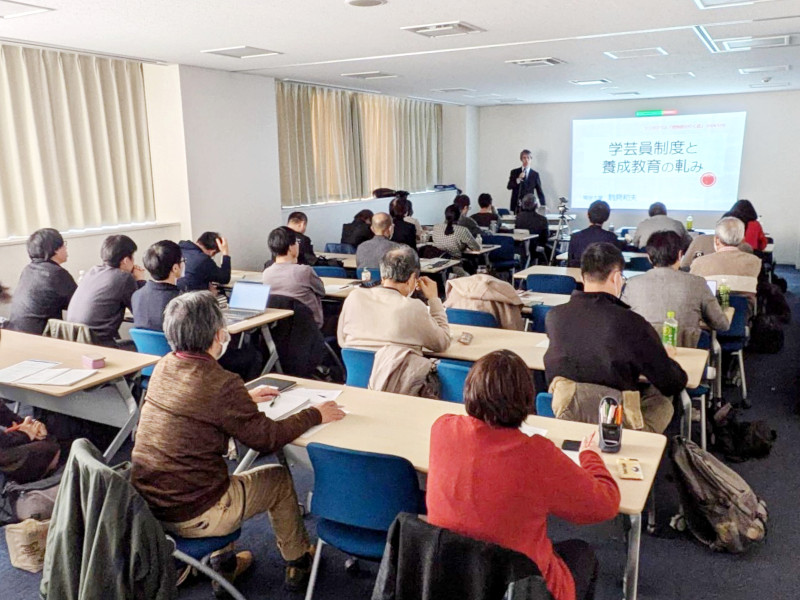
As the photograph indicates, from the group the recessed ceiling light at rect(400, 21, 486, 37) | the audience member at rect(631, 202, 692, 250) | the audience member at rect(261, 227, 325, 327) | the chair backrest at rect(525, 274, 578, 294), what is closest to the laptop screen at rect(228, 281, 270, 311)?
the audience member at rect(261, 227, 325, 327)

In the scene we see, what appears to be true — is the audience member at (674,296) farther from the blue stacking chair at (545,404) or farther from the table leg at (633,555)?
the table leg at (633,555)

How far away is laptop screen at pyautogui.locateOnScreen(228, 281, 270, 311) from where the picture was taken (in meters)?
4.74

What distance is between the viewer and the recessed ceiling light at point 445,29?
4.89m

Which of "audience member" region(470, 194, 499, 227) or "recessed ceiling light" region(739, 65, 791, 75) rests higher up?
"recessed ceiling light" region(739, 65, 791, 75)

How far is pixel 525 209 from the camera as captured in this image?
10.0 metres

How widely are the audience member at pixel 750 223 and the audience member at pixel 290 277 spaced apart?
4333 millimetres

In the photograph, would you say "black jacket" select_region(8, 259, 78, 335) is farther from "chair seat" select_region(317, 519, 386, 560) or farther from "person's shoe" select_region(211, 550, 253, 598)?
"chair seat" select_region(317, 519, 386, 560)

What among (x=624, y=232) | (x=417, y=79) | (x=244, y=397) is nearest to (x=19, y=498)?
(x=244, y=397)

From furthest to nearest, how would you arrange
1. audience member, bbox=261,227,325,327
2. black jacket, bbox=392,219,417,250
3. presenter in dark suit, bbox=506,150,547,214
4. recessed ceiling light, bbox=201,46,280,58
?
1. presenter in dark suit, bbox=506,150,547,214
2. black jacket, bbox=392,219,417,250
3. recessed ceiling light, bbox=201,46,280,58
4. audience member, bbox=261,227,325,327

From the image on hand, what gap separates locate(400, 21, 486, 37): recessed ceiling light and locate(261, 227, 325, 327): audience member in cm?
181

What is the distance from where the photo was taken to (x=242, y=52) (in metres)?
5.97

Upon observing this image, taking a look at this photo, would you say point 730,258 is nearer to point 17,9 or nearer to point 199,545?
point 199,545

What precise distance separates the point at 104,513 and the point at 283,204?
706 centimetres

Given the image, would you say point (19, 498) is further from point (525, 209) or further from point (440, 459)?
point (525, 209)
